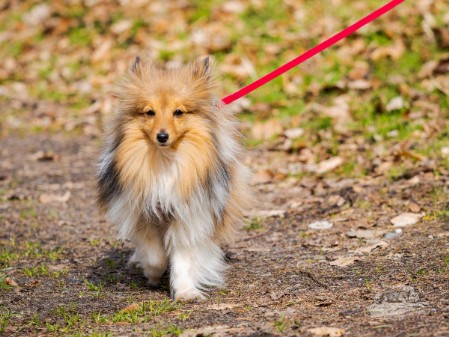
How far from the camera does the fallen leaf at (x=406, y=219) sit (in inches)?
210

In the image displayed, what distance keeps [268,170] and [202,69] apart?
9.43ft

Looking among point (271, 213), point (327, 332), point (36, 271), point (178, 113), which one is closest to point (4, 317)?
point (36, 271)

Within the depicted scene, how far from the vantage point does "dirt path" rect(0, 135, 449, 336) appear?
12.4ft

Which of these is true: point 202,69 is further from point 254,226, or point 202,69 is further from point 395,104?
point 395,104

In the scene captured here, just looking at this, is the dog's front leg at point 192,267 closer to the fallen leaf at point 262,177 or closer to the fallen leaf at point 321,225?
the fallen leaf at point 321,225

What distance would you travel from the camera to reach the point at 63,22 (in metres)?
12.9

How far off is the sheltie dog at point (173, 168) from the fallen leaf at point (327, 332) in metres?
1.04

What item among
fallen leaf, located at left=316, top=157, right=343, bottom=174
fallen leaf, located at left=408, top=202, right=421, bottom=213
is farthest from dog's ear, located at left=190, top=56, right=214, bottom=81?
fallen leaf, located at left=316, top=157, right=343, bottom=174

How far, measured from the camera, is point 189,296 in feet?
14.1

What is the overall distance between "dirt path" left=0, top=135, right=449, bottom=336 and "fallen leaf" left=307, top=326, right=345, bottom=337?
1 cm

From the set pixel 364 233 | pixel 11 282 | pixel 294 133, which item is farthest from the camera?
pixel 294 133

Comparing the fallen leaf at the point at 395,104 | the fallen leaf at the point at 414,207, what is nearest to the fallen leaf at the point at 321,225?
the fallen leaf at the point at 414,207

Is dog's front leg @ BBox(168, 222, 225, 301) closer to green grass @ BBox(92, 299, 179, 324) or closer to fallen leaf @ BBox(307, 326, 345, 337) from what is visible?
green grass @ BBox(92, 299, 179, 324)

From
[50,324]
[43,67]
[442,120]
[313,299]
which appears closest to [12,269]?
[50,324]
